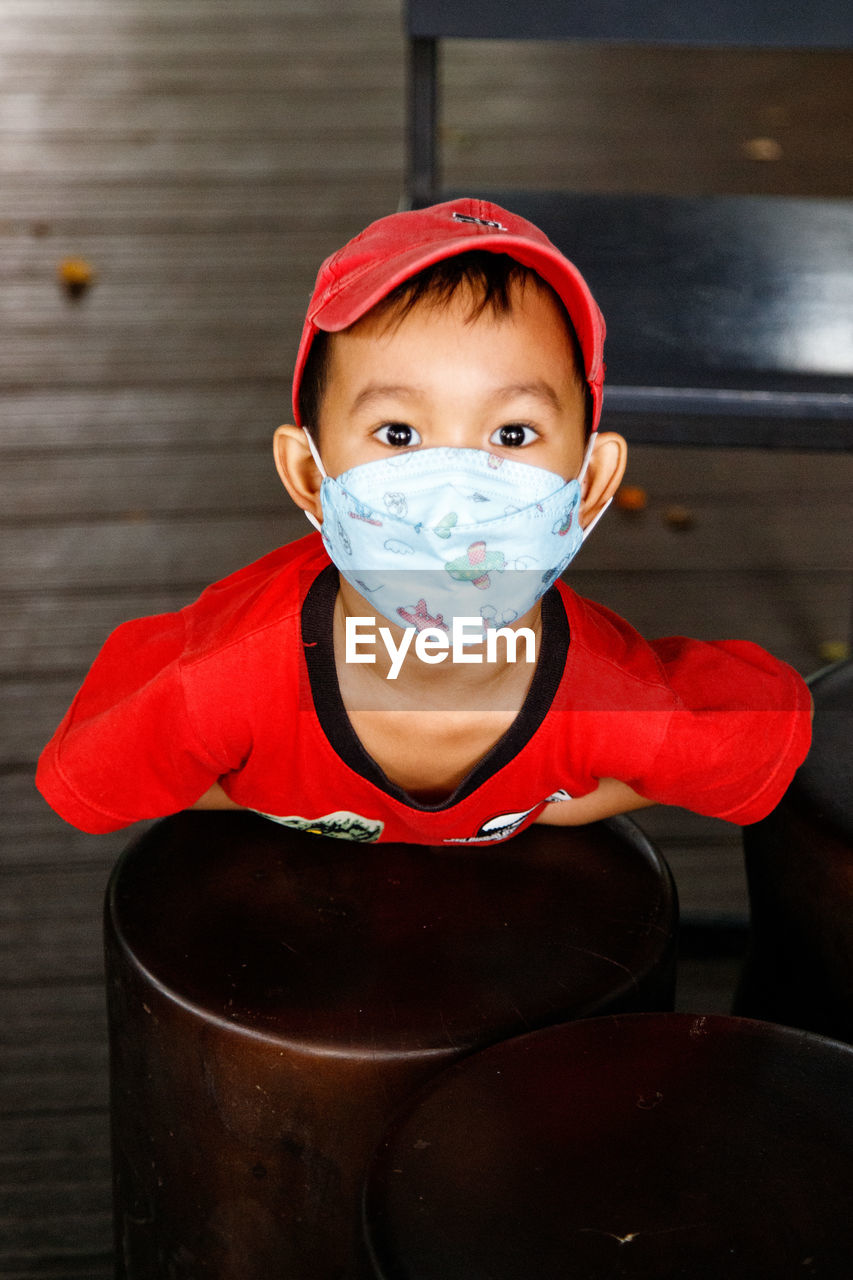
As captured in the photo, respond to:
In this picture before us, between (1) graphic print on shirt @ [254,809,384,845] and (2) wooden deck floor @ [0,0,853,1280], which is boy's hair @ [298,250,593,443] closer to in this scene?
(1) graphic print on shirt @ [254,809,384,845]

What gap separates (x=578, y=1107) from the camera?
900 mm

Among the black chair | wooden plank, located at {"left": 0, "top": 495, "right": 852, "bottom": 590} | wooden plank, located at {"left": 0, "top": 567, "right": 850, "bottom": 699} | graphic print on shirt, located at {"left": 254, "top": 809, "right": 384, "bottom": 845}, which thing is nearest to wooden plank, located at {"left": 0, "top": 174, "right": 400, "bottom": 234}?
wooden plank, located at {"left": 0, "top": 495, "right": 852, "bottom": 590}

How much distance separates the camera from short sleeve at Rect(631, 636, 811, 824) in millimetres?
1160

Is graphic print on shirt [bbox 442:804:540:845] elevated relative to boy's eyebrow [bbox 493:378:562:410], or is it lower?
lower

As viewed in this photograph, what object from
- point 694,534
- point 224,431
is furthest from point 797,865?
point 224,431

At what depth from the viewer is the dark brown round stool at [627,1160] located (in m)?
0.79

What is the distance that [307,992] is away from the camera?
1.02 m

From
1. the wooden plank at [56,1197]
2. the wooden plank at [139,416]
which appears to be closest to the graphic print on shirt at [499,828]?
the wooden plank at [56,1197]

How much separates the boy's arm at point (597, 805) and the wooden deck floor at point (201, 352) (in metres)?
0.63

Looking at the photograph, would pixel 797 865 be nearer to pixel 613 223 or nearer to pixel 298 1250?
pixel 298 1250

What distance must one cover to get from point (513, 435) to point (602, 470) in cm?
16

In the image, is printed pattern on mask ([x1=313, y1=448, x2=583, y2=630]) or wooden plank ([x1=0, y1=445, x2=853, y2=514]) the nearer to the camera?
printed pattern on mask ([x1=313, y1=448, x2=583, y2=630])

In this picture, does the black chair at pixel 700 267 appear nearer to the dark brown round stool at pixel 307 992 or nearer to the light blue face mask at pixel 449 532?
the light blue face mask at pixel 449 532

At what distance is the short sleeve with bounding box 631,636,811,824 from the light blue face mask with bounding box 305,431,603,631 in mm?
181
